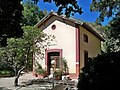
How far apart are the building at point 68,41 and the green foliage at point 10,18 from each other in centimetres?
1414

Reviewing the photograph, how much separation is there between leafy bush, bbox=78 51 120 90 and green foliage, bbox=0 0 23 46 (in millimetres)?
4128

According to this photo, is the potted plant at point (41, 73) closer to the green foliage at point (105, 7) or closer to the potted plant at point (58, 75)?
the potted plant at point (58, 75)

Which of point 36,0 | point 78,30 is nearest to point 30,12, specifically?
point 78,30

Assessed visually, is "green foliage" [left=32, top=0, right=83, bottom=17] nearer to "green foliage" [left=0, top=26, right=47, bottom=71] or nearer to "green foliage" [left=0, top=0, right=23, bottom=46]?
"green foliage" [left=0, top=0, right=23, bottom=46]

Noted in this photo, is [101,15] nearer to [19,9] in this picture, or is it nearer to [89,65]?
A: [19,9]

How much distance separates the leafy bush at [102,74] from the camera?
7.18 m

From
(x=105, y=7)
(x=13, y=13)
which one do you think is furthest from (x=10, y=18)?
(x=105, y=7)

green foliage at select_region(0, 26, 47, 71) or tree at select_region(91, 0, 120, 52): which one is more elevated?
tree at select_region(91, 0, 120, 52)

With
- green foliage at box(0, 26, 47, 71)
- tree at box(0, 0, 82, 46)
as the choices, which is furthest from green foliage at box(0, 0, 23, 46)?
green foliage at box(0, 26, 47, 71)

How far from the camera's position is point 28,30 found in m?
20.7

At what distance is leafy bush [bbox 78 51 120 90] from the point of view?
7.18m

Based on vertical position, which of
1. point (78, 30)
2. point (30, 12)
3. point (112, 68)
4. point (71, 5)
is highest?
point (30, 12)

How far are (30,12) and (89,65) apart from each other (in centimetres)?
3935

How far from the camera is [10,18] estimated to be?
1059 centimetres
